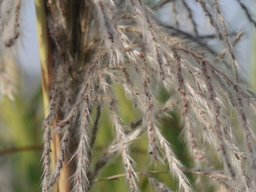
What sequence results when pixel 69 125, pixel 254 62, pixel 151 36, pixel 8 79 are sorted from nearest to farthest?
pixel 151 36, pixel 69 125, pixel 8 79, pixel 254 62

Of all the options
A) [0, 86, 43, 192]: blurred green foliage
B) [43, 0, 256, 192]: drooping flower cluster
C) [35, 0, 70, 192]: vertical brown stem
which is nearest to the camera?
[43, 0, 256, 192]: drooping flower cluster

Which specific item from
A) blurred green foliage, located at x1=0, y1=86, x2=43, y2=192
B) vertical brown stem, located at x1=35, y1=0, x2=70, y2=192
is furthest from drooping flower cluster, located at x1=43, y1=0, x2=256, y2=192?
blurred green foliage, located at x1=0, y1=86, x2=43, y2=192

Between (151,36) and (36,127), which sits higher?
(151,36)

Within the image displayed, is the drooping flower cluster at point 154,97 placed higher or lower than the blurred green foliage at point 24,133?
higher

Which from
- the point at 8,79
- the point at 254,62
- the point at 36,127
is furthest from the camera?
the point at 36,127

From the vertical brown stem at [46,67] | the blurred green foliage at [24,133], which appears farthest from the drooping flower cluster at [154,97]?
the blurred green foliage at [24,133]

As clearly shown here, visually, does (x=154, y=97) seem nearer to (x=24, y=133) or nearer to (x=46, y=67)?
(x=46, y=67)

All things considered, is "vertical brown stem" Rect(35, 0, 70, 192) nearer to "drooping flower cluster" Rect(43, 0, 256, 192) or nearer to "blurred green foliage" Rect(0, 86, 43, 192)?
"drooping flower cluster" Rect(43, 0, 256, 192)

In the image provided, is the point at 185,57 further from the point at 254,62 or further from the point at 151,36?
the point at 254,62

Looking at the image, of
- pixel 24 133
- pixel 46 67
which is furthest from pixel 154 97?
pixel 24 133

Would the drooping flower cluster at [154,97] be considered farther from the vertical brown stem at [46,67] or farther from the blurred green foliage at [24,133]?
the blurred green foliage at [24,133]

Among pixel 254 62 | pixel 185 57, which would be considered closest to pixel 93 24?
pixel 185 57
